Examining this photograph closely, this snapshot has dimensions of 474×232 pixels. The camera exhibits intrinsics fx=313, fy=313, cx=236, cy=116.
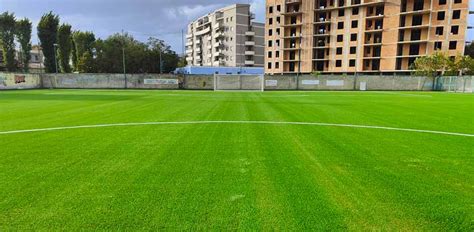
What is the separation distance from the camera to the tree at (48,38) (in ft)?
213

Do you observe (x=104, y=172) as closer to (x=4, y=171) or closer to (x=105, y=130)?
(x=4, y=171)

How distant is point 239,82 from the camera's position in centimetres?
4384

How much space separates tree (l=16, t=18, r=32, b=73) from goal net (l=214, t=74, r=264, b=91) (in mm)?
47477

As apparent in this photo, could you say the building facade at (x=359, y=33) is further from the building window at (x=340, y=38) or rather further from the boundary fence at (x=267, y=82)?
the boundary fence at (x=267, y=82)

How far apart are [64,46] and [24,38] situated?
8.03 m

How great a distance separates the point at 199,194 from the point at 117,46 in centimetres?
7786

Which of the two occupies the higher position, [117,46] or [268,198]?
[117,46]

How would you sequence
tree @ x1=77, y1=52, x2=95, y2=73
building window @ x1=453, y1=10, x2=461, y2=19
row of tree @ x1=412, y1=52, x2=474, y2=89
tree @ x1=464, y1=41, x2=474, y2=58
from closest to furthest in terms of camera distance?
row of tree @ x1=412, y1=52, x2=474, y2=89, building window @ x1=453, y1=10, x2=461, y2=19, tree @ x1=77, y1=52, x2=95, y2=73, tree @ x1=464, y1=41, x2=474, y2=58

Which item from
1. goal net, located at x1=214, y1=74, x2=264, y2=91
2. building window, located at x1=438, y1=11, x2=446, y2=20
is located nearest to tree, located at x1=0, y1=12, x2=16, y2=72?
goal net, located at x1=214, y1=74, x2=264, y2=91

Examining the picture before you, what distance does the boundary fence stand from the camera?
46562mm

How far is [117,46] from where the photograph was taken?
7444 cm

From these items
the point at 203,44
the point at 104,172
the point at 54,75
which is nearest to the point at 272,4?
the point at 203,44

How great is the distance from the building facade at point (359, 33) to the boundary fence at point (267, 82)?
20736mm

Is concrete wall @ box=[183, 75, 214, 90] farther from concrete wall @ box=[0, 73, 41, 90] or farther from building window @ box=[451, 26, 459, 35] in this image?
building window @ box=[451, 26, 459, 35]
